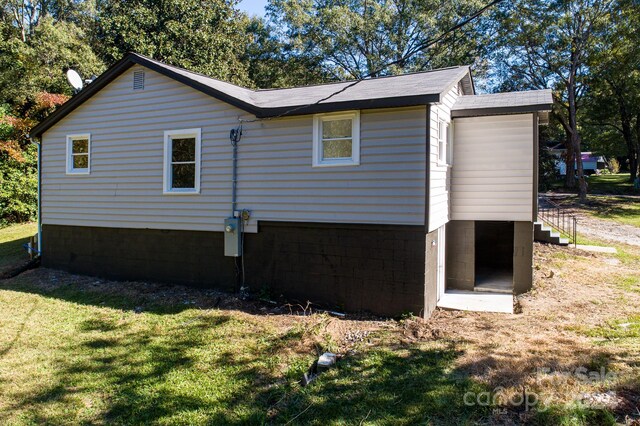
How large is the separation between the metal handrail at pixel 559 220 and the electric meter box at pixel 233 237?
1087cm

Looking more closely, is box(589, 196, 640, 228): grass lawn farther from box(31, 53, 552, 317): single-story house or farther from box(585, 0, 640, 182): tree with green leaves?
box(31, 53, 552, 317): single-story house

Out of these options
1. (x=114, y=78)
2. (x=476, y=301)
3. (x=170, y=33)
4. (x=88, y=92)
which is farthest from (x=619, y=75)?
(x=88, y=92)

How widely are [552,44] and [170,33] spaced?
20413 mm

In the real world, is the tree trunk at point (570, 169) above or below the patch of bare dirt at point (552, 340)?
above

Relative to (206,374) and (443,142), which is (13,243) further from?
(443,142)

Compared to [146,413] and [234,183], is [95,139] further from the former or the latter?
[146,413]

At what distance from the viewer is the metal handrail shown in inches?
611

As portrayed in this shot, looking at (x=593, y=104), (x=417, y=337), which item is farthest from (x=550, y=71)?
(x=417, y=337)

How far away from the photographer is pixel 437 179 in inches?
307

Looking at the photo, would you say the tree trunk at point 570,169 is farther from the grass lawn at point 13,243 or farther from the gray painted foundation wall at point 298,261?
the grass lawn at point 13,243

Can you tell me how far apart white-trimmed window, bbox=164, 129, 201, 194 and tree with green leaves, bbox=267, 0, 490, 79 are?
18652mm

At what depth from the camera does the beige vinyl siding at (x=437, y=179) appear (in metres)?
7.31

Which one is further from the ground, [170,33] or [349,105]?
[170,33]

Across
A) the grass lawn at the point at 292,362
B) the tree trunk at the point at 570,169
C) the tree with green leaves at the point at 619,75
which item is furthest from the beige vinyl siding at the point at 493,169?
the tree trunk at the point at 570,169
